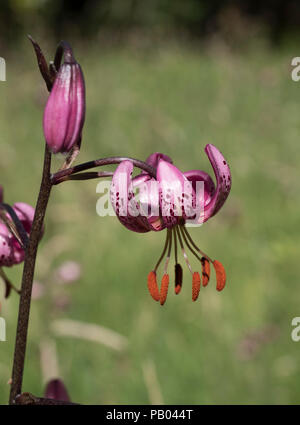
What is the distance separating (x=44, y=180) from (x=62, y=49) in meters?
0.14

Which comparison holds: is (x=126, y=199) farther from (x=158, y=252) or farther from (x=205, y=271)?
(x=158, y=252)

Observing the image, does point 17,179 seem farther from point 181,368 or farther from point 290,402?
point 290,402

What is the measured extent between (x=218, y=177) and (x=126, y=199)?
12 cm

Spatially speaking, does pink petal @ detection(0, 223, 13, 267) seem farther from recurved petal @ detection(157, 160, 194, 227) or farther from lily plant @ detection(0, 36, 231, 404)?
recurved petal @ detection(157, 160, 194, 227)

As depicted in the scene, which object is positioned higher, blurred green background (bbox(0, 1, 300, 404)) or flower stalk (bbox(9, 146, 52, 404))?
blurred green background (bbox(0, 1, 300, 404))

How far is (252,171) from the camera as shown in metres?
2.79

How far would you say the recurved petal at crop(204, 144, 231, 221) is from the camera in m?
0.70

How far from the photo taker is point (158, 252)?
7.30 ft

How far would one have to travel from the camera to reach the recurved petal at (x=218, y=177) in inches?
27.5

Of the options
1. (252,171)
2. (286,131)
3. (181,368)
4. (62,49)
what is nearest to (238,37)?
(286,131)

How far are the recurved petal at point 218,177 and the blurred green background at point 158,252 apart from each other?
0.90 metres

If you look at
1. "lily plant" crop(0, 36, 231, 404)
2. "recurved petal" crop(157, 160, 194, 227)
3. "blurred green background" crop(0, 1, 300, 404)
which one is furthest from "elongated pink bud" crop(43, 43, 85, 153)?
"blurred green background" crop(0, 1, 300, 404)

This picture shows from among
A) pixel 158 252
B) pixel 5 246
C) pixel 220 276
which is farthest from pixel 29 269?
pixel 158 252

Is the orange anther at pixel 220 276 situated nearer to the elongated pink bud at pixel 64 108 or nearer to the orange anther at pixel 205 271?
the orange anther at pixel 205 271
